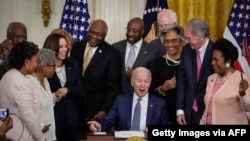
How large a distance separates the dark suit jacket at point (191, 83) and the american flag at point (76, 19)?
231 centimetres

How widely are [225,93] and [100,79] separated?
1.45 meters

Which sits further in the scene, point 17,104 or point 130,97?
point 130,97

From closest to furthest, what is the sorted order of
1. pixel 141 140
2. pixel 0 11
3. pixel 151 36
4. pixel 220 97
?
pixel 141 140 < pixel 220 97 < pixel 151 36 < pixel 0 11

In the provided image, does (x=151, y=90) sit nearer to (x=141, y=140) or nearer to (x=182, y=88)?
(x=182, y=88)

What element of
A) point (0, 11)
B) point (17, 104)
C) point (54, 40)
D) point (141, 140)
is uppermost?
point (0, 11)

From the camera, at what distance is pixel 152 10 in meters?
7.08

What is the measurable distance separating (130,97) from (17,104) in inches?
46.2

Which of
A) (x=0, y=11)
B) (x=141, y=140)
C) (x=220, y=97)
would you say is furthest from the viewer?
(x=0, y=11)

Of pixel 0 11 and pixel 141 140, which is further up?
pixel 0 11

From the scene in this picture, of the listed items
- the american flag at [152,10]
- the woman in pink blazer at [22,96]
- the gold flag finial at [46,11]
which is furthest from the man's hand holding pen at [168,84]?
the gold flag finial at [46,11]

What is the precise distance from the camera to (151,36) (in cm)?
684

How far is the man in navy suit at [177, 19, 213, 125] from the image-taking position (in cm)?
501

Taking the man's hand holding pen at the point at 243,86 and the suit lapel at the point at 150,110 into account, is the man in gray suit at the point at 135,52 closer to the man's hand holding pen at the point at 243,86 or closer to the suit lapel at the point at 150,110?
Result: the suit lapel at the point at 150,110

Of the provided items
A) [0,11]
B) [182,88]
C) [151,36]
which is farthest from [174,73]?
[0,11]
